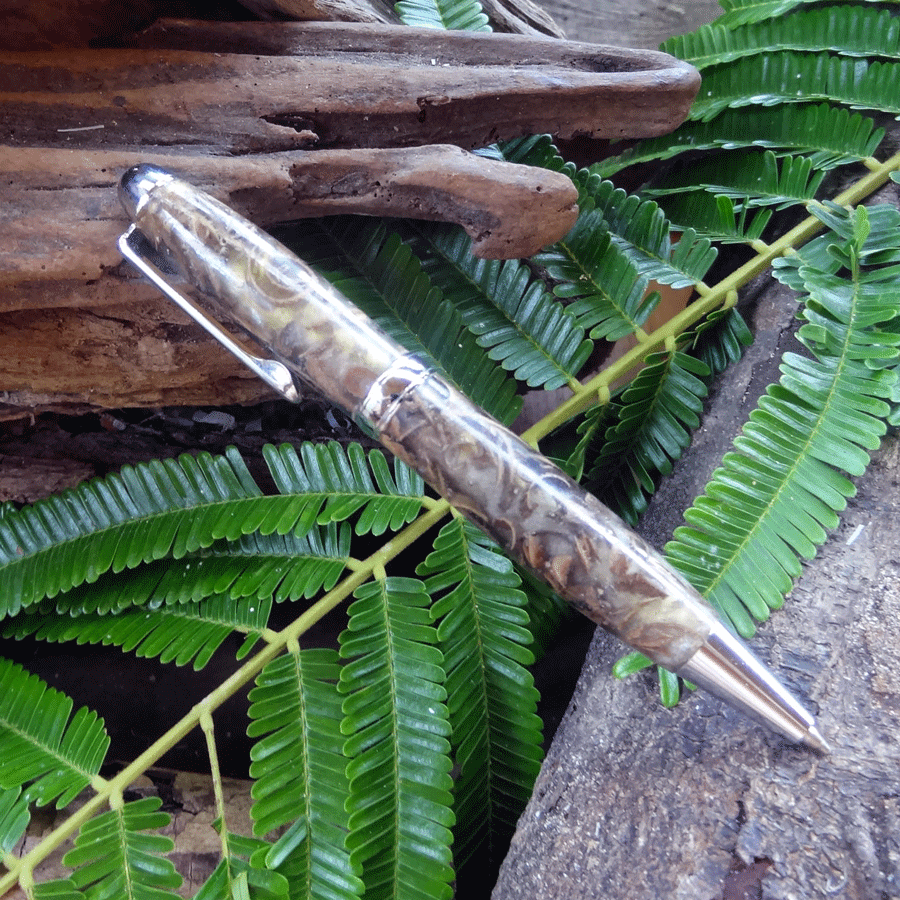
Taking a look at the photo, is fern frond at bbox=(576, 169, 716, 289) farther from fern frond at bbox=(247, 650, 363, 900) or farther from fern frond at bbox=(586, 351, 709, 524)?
fern frond at bbox=(247, 650, 363, 900)

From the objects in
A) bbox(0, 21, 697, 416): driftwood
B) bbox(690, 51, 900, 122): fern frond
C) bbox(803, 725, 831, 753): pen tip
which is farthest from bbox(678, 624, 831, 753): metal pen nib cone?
bbox(690, 51, 900, 122): fern frond

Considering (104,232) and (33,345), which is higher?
(104,232)

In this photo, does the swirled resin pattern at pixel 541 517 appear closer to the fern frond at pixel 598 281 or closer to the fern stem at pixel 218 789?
the fern frond at pixel 598 281

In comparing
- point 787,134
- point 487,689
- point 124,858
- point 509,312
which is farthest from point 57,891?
point 787,134

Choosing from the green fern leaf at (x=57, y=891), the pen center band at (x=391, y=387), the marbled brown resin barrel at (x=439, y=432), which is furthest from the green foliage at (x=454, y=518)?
the pen center band at (x=391, y=387)

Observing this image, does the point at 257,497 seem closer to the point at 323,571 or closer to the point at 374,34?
the point at 323,571

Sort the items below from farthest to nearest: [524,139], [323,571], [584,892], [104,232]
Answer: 1. [524,139]
2. [323,571]
3. [104,232]
4. [584,892]

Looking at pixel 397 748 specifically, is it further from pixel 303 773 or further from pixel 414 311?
pixel 414 311

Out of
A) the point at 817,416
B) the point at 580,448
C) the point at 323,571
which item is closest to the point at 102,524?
the point at 323,571
